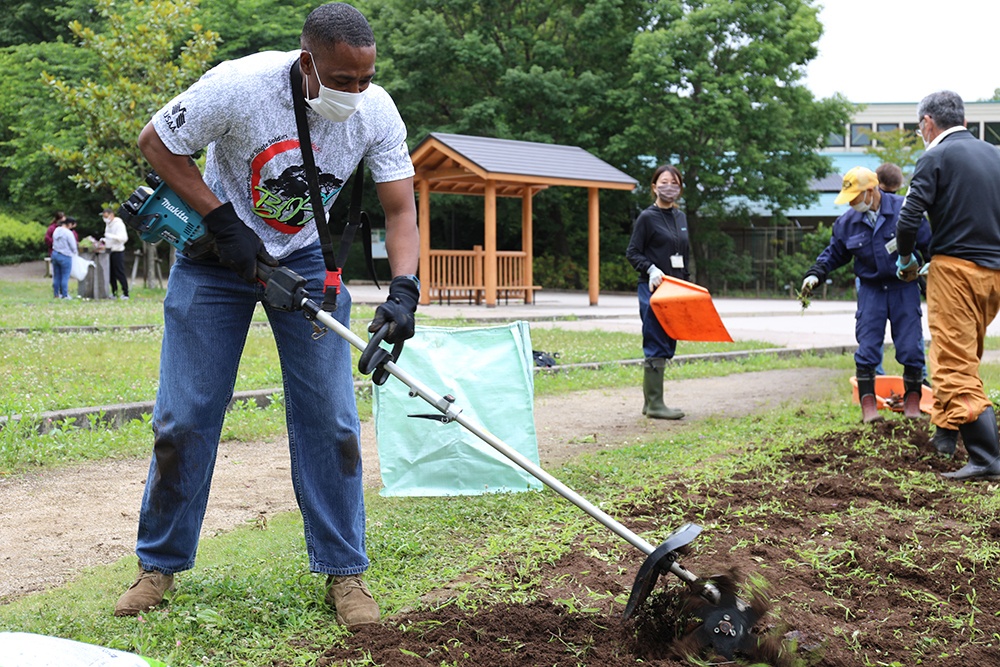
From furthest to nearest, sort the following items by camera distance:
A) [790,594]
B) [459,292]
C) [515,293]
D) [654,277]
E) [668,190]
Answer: [459,292] → [515,293] → [668,190] → [654,277] → [790,594]

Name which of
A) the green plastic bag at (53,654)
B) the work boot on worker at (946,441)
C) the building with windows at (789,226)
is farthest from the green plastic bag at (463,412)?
the building with windows at (789,226)

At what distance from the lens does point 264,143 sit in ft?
10.5

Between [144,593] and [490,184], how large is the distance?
57.7 ft

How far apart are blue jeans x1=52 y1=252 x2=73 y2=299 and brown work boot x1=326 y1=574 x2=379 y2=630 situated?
1800cm

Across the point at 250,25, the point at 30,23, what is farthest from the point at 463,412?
the point at 30,23

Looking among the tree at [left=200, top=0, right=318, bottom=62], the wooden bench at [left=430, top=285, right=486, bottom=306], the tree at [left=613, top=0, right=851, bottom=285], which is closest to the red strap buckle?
the wooden bench at [left=430, top=285, right=486, bottom=306]

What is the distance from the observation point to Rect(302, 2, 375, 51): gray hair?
3.03 meters

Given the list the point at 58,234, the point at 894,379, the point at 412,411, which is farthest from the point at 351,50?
the point at 58,234

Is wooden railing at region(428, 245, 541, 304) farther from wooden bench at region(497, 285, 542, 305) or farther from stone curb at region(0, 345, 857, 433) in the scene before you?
stone curb at region(0, 345, 857, 433)

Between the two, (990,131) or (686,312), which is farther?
(990,131)

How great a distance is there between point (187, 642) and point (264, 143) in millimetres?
1541

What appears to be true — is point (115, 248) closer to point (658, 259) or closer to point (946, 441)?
point (658, 259)

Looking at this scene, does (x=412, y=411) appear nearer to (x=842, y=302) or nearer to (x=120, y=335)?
(x=120, y=335)

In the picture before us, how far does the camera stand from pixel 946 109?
5.88 m
